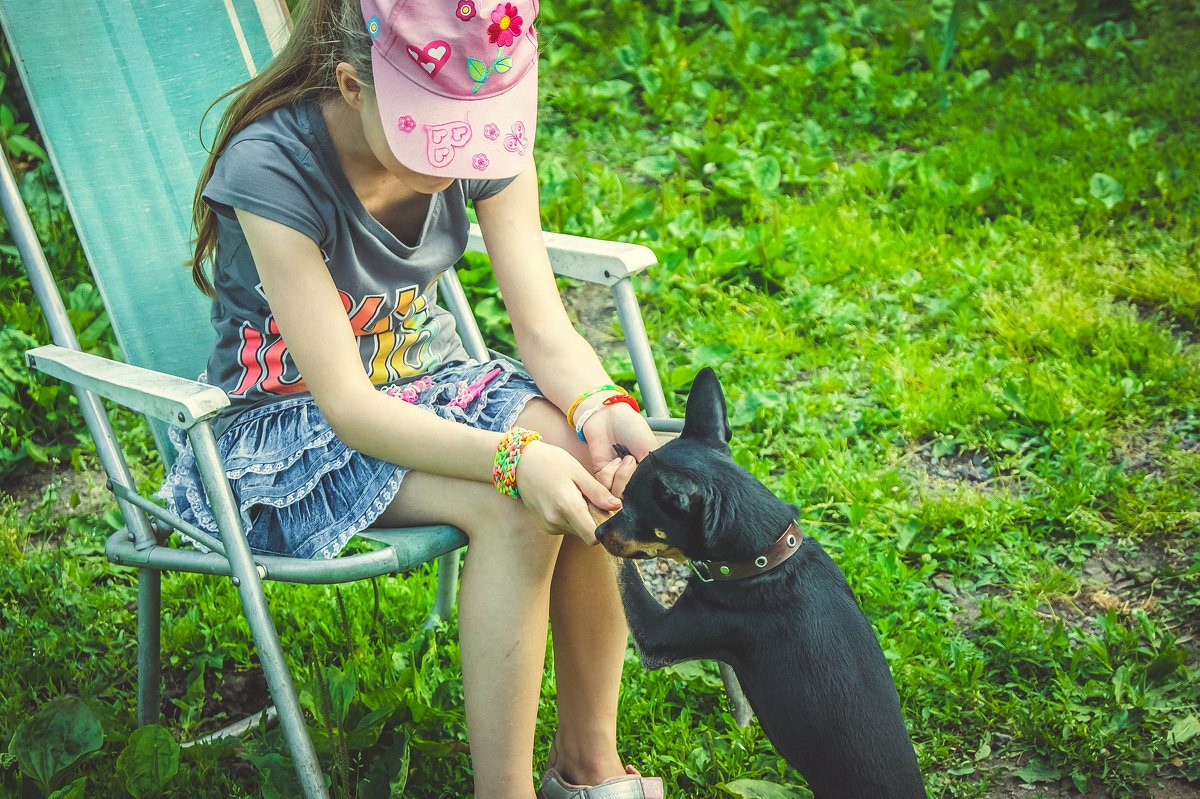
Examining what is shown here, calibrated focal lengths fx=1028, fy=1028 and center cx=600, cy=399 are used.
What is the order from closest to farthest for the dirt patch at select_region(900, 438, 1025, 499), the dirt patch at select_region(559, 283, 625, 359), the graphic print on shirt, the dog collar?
the dog collar < the graphic print on shirt < the dirt patch at select_region(900, 438, 1025, 499) < the dirt patch at select_region(559, 283, 625, 359)

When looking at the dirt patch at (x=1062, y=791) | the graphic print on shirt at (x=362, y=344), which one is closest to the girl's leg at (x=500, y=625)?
the graphic print on shirt at (x=362, y=344)

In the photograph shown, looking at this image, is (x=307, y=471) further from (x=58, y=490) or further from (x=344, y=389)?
(x=58, y=490)

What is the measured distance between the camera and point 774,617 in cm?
155

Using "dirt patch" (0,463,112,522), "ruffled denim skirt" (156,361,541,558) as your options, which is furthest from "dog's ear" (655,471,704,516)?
"dirt patch" (0,463,112,522)

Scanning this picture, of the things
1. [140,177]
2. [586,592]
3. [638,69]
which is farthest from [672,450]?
[638,69]

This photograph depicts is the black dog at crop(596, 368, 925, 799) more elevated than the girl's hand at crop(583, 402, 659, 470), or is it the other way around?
the girl's hand at crop(583, 402, 659, 470)

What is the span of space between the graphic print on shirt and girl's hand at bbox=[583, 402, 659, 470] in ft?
1.32

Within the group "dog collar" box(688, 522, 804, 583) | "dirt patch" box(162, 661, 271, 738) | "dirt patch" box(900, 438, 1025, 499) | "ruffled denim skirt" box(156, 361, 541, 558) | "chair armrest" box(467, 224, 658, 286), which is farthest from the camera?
"dirt patch" box(900, 438, 1025, 499)

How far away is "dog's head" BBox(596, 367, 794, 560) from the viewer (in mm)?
1498

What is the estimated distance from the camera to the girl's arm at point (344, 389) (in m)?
1.58

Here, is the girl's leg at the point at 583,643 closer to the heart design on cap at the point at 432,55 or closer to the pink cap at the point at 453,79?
the pink cap at the point at 453,79

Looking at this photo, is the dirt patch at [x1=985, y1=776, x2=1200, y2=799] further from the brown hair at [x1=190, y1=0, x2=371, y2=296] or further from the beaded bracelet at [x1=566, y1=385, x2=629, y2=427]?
the brown hair at [x1=190, y1=0, x2=371, y2=296]

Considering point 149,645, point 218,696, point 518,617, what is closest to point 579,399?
point 518,617

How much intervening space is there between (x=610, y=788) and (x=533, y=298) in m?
0.88
